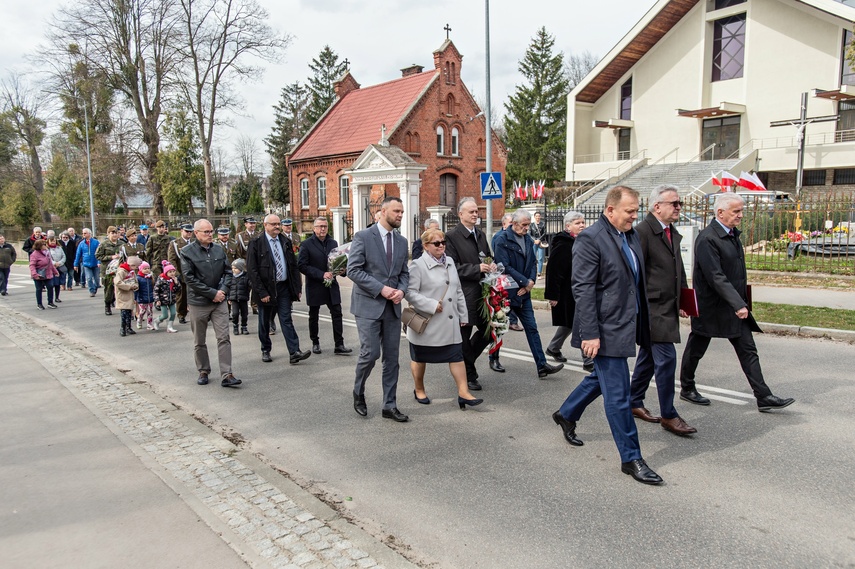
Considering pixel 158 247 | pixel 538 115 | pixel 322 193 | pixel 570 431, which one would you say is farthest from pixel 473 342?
pixel 538 115

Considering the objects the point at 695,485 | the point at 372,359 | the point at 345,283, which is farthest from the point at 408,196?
the point at 695,485

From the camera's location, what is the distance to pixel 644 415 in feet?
18.6

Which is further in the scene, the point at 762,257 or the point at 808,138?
the point at 808,138

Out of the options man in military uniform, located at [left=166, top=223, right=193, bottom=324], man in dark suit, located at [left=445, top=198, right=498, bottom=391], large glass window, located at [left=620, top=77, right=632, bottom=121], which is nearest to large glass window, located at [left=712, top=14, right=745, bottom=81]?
large glass window, located at [left=620, top=77, right=632, bottom=121]

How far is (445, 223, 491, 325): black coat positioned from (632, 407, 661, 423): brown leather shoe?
6.13ft

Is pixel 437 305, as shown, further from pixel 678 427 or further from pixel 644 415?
pixel 678 427

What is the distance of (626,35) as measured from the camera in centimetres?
3722

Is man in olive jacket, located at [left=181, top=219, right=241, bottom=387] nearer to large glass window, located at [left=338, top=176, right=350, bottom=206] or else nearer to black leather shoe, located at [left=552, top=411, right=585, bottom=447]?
black leather shoe, located at [left=552, top=411, right=585, bottom=447]

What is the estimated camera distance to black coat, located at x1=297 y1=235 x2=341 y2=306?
28.6ft

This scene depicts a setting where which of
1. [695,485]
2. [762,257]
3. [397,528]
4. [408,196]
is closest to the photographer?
[397,528]

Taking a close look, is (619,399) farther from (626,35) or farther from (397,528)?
→ (626,35)

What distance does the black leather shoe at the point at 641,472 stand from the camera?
4.34 meters

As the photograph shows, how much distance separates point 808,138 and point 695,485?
33.6m

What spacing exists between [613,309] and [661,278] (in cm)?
115
